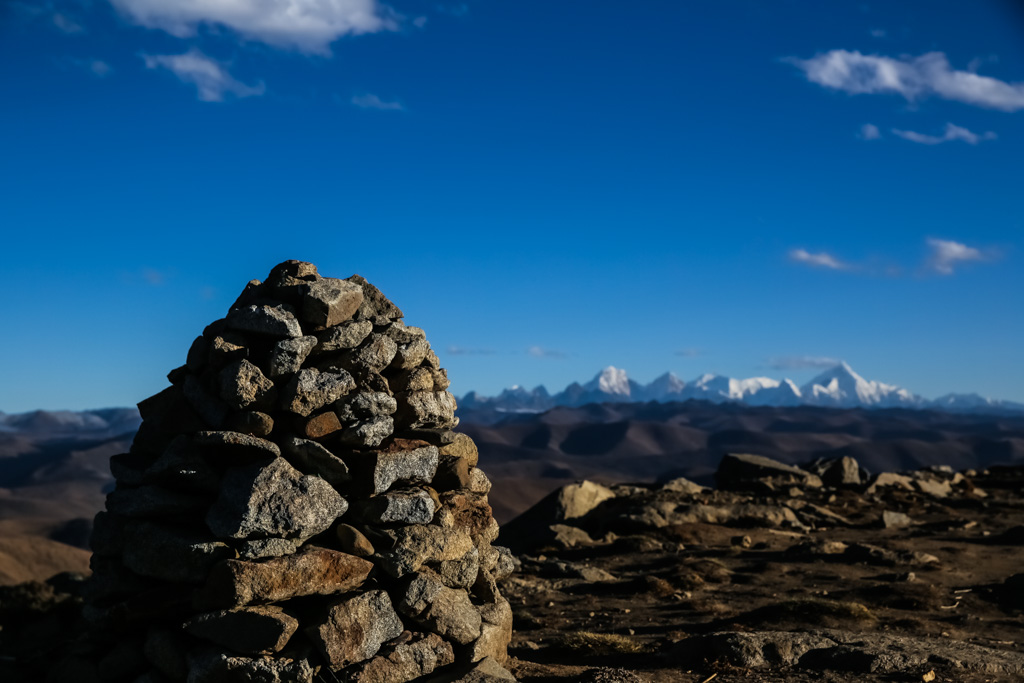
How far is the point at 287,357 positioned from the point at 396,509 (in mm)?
2038

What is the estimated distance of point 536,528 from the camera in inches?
933

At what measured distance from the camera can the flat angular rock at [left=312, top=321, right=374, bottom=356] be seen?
9008 millimetres

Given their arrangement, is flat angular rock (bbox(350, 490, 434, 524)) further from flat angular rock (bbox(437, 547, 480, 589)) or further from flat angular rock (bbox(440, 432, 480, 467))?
flat angular rock (bbox(440, 432, 480, 467))

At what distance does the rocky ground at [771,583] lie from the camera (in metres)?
9.42

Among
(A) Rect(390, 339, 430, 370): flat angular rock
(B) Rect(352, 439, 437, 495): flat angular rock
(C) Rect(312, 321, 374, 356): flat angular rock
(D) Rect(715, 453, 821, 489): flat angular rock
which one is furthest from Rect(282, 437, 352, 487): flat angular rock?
(D) Rect(715, 453, 821, 489): flat angular rock

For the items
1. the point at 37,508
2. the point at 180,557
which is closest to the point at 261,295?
the point at 180,557

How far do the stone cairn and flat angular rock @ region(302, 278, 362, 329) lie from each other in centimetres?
2

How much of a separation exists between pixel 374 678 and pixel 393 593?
2.88 feet

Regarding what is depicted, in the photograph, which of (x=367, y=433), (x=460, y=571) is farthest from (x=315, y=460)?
(x=460, y=571)

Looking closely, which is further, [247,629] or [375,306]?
[375,306]

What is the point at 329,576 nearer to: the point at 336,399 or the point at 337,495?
the point at 337,495

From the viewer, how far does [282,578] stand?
7.54 metres

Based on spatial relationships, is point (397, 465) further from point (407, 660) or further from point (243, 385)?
point (407, 660)

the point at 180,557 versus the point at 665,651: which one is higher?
the point at 180,557
